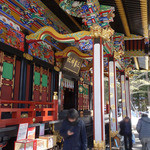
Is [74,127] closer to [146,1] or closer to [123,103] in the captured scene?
[146,1]

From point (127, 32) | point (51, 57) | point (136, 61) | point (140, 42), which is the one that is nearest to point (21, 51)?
point (51, 57)

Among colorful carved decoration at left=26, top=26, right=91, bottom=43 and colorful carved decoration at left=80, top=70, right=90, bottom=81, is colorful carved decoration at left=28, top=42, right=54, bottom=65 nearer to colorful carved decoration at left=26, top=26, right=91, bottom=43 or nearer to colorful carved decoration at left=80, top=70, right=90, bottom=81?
colorful carved decoration at left=26, top=26, right=91, bottom=43

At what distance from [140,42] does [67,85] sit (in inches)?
238

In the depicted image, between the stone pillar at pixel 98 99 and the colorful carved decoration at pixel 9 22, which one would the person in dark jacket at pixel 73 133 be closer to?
the stone pillar at pixel 98 99

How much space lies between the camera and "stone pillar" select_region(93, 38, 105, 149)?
17.3 ft

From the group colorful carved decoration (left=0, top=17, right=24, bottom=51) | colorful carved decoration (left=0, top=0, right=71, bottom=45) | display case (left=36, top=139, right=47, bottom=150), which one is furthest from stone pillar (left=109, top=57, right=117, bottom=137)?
display case (left=36, top=139, right=47, bottom=150)

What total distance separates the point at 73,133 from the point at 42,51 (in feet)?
17.4

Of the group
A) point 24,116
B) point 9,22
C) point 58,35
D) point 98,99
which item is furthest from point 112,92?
point 9,22

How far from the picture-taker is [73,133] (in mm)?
2969

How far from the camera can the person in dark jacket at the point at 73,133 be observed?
→ 9.75 ft

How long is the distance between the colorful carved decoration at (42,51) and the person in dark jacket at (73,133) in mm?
4454

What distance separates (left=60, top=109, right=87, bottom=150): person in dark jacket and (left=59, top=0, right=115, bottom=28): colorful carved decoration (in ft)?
13.6

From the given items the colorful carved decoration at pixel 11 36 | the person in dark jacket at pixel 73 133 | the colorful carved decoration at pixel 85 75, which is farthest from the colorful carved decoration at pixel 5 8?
the colorful carved decoration at pixel 85 75

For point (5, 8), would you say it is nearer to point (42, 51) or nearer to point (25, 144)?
point (42, 51)
